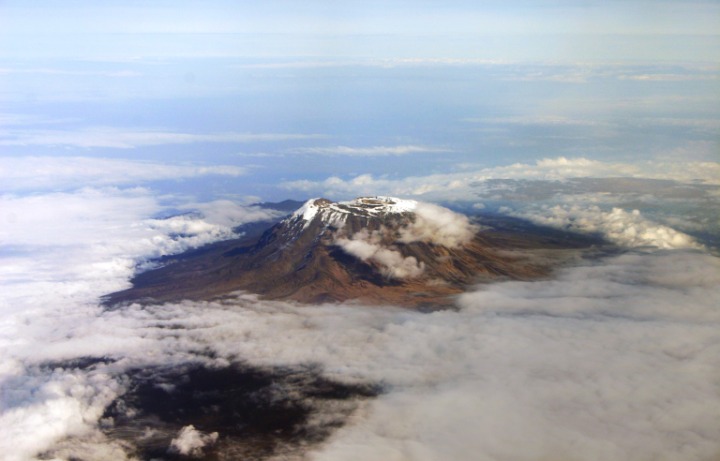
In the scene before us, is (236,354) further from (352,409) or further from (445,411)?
(445,411)

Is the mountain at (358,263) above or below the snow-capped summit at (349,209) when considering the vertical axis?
below

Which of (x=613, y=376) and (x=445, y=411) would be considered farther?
(x=613, y=376)

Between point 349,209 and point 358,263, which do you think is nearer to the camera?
point 358,263

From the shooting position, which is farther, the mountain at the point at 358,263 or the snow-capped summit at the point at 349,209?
the snow-capped summit at the point at 349,209

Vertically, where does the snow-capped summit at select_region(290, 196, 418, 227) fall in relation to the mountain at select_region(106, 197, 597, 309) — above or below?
above

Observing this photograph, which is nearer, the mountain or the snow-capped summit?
the mountain

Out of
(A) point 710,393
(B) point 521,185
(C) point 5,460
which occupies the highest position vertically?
(B) point 521,185

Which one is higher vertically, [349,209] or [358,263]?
[349,209]

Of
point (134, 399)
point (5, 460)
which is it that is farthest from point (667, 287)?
point (5, 460)
